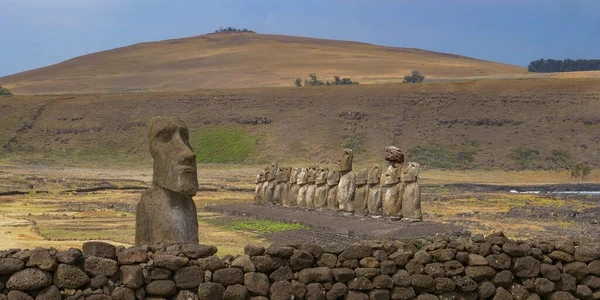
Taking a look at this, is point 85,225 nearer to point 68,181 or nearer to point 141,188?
point 141,188

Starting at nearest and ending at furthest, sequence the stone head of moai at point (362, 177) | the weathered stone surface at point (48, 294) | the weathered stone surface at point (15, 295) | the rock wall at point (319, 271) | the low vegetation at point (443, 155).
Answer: the weathered stone surface at point (15, 295) < the weathered stone surface at point (48, 294) < the rock wall at point (319, 271) < the stone head of moai at point (362, 177) < the low vegetation at point (443, 155)

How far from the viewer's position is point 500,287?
443 inches

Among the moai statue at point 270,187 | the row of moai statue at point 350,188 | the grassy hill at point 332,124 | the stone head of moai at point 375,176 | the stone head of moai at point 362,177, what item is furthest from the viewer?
the grassy hill at point 332,124

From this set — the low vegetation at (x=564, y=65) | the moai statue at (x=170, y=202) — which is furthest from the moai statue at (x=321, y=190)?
the low vegetation at (x=564, y=65)

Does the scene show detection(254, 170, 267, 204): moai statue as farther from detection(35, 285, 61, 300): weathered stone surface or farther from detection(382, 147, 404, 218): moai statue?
detection(35, 285, 61, 300): weathered stone surface

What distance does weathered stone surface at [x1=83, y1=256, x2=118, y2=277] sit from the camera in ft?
31.4

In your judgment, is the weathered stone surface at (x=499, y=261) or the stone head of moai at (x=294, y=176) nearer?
the weathered stone surface at (x=499, y=261)

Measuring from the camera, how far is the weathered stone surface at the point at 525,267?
11.3 meters

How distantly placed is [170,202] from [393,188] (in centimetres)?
1223

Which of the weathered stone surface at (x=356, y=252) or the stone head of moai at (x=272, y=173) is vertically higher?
the weathered stone surface at (x=356, y=252)

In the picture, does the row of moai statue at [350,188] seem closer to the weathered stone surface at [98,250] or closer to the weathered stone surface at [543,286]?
the weathered stone surface at [543,286]

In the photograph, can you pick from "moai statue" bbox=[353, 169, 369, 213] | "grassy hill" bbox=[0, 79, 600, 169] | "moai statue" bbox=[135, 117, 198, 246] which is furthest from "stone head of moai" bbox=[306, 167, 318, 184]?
"grassy hill" bbox=[0, 79, 600, 169]

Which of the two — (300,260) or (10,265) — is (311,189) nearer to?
(300,260)

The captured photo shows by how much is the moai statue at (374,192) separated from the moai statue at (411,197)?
2.11 metres
